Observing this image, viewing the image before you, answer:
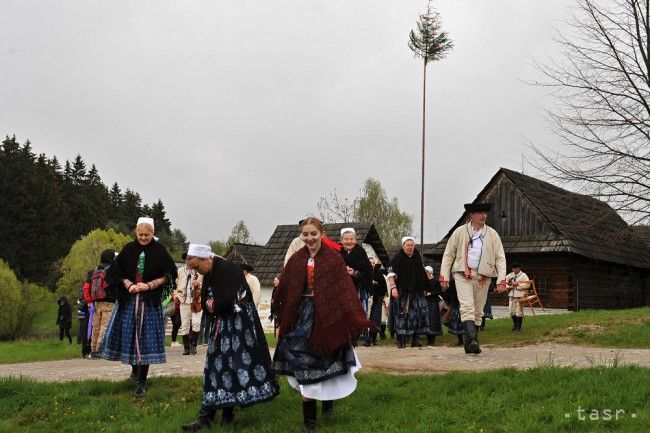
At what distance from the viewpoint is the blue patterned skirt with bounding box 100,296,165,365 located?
7137 millimetres

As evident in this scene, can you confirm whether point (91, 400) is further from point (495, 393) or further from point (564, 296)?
point (564, 296)

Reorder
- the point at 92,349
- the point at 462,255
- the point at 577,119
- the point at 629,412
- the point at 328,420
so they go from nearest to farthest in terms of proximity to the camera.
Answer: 1. the point at 629,412
2. the point at 328,420
3. the point at 462,255
4. the point at 92,349
5. the point at 577,119

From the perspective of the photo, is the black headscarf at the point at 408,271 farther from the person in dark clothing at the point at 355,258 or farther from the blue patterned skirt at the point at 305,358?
the blue patterned skirt at the point at 305,358

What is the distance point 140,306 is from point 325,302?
2637 millimetres

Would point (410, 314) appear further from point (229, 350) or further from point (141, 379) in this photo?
point (229, 350)

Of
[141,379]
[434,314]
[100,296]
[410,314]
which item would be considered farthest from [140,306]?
[434,314]

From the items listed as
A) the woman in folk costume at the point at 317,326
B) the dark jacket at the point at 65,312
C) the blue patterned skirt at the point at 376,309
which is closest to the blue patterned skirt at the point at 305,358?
the woman in folk costume at the point at 317,326

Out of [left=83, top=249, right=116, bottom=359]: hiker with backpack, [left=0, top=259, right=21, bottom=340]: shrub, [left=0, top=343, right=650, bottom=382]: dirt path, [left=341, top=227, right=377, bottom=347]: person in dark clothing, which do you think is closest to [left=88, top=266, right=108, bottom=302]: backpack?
[left=83, top=249, right=116, bottom=359]: hiker with backpack

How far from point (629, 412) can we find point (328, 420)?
8.34ft

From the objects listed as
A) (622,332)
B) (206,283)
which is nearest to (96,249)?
(622,332)

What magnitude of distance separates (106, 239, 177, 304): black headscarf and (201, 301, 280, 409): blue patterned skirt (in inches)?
64.6

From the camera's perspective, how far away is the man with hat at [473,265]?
891 cm

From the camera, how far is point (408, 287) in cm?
1196

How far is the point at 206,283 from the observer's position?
244 inches
